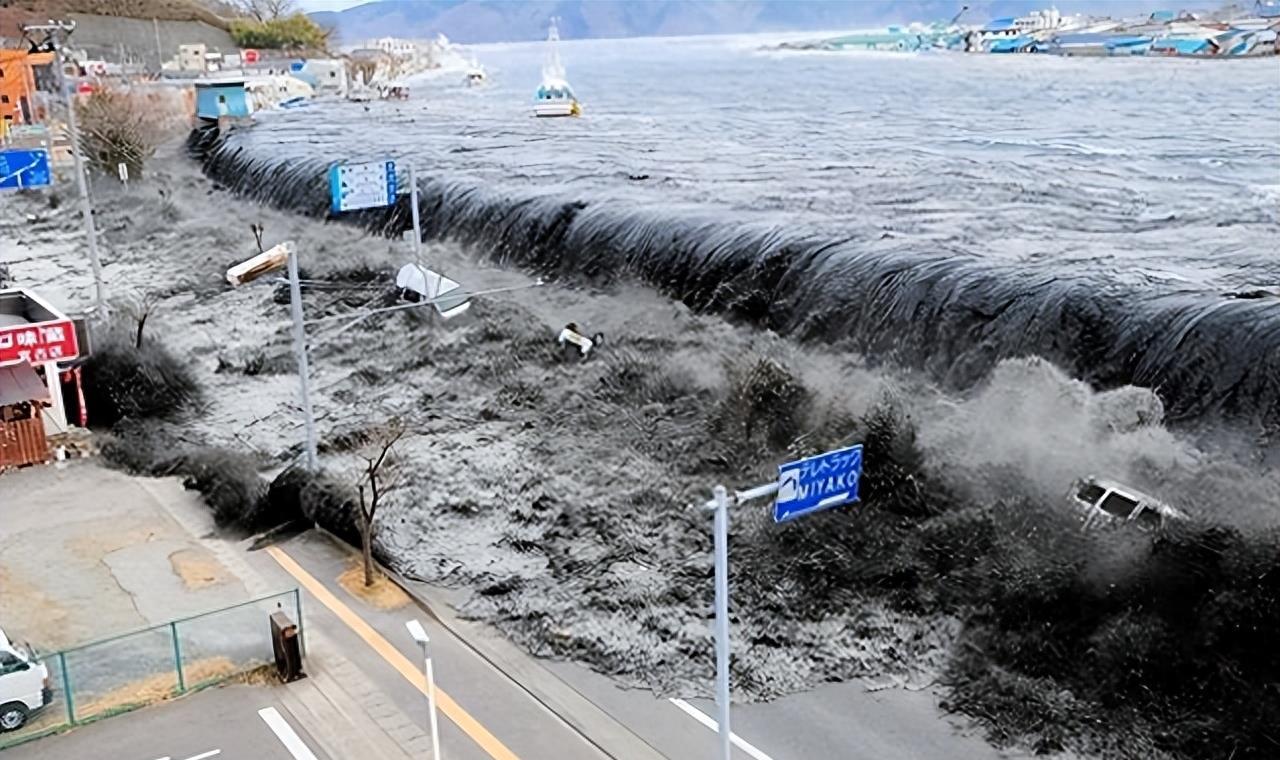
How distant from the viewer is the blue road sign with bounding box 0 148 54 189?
1340 inches

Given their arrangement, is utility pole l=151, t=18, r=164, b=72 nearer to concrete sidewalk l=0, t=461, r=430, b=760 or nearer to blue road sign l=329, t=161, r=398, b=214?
blue road sign l=329, t=161, r=398, b=214

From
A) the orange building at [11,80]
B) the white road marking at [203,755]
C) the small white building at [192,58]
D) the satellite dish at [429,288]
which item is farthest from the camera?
the small white building at [192,58]

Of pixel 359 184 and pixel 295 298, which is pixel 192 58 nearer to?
pixel 359 184

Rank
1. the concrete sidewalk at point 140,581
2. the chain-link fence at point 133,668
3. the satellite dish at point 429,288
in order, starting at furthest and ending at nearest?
the satellite dish at point 429,288 → the concrete sidewalk at point 140,581 → the chain-link fence at point 133,668

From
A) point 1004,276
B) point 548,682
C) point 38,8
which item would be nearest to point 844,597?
point 548,682

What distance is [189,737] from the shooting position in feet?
56.1

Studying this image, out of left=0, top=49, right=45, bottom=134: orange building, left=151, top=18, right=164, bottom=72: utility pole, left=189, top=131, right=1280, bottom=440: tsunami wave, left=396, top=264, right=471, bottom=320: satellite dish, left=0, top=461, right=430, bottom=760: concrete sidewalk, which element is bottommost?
left=0, top=461, right=430, bottom=760: concrete sidewalk

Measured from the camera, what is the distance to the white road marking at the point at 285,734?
55.1ft

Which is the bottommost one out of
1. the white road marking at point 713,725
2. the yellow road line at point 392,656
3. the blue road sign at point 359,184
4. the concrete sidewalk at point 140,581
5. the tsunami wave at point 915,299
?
the white road marking at point 713,725

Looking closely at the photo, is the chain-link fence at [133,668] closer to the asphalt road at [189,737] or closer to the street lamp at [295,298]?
the asphalt road at [189,737]

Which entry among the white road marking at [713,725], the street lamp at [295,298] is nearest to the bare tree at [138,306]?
the street lamp at [295,298]

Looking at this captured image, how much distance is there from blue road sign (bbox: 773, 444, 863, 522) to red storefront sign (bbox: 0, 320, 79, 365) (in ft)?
70.9

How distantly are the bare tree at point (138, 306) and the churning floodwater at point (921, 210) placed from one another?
11315 mm

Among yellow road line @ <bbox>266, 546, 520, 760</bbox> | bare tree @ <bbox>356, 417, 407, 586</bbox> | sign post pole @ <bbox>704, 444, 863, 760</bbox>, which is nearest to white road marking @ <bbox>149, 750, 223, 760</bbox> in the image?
yellow road line @ <bbox>266, 546, 520, 760</bbox>
